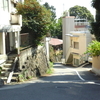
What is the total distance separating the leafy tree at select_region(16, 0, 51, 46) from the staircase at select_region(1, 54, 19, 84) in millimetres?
4608

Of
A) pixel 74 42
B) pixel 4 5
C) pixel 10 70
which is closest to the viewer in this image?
pixel 10 70

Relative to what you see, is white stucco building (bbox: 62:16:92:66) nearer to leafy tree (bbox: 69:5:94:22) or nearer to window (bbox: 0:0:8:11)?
window (bbox: 0:0:8:11)

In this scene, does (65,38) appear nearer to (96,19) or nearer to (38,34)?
(38,34)

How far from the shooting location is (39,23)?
2117 cm

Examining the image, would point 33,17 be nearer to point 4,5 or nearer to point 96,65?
point 4,5

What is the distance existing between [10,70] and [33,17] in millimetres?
7579

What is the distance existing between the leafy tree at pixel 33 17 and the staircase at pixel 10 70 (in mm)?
4608

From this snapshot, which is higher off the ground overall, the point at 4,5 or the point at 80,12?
the point at 80,12

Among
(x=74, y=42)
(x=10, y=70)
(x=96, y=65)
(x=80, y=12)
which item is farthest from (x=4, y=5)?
(x=80, y=12)

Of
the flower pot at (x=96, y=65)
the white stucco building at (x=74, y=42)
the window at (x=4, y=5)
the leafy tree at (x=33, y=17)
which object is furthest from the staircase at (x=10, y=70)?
the white stucco building at (x=74, y=42)

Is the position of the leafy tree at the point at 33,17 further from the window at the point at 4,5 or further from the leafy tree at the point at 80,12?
the leafy tree at the point at 80,12

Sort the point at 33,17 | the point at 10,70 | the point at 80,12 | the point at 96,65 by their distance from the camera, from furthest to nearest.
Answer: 1. the point at 80,12
2. the point at 96,65
3. the point at 33,17
4. the point at 10,70

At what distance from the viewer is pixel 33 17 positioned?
21391 millimetres

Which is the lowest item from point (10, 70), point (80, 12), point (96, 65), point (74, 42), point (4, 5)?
point (96, 65)
